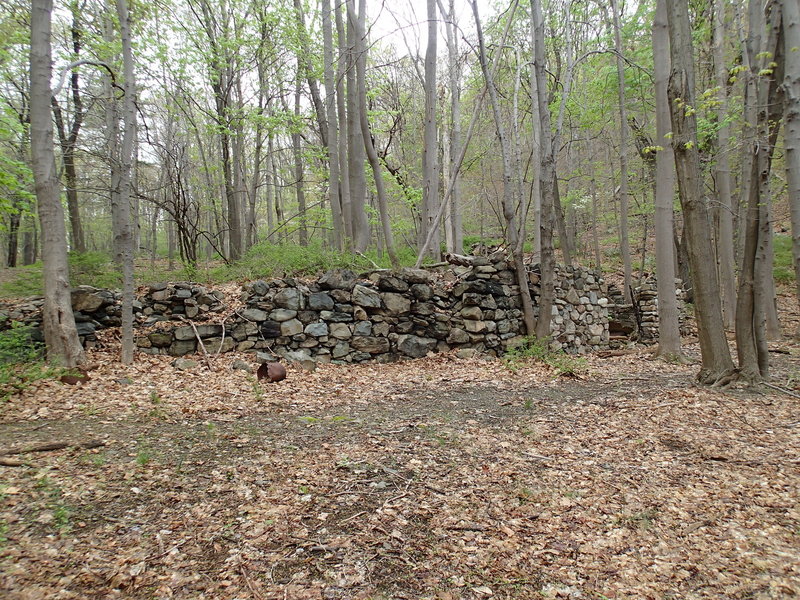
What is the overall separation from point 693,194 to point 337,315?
191 inches

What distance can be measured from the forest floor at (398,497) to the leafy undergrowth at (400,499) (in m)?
0.01

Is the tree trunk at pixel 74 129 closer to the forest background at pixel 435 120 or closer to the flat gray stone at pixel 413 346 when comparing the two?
the forest background at pixel 435 120

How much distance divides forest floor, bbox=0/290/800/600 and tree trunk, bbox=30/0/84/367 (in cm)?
85

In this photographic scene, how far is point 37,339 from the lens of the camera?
5.50 meters

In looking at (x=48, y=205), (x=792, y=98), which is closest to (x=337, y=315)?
(x=48, y=205)

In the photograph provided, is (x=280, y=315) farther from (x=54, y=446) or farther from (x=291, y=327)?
(x=54, y=446)

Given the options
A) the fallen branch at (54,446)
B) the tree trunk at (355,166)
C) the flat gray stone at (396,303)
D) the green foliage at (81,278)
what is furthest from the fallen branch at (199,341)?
the tree trunk at (355,166)

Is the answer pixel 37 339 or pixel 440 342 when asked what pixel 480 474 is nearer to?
pixel 440 342

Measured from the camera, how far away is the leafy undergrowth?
5.73ft

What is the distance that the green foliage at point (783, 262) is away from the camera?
13702 mm

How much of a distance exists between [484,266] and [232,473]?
18.6 ft

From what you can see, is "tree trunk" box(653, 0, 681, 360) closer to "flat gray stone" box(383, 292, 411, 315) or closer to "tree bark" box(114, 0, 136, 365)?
"flat gray stone" box(383, 292, 411, 315)

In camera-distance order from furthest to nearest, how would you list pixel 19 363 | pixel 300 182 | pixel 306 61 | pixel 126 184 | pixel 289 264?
1. pixel 300 182
2. pixel 306 61
3. pixel 289 264
4. pixel 126 184
5. pixel 19 363

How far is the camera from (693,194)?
15.0 ft
